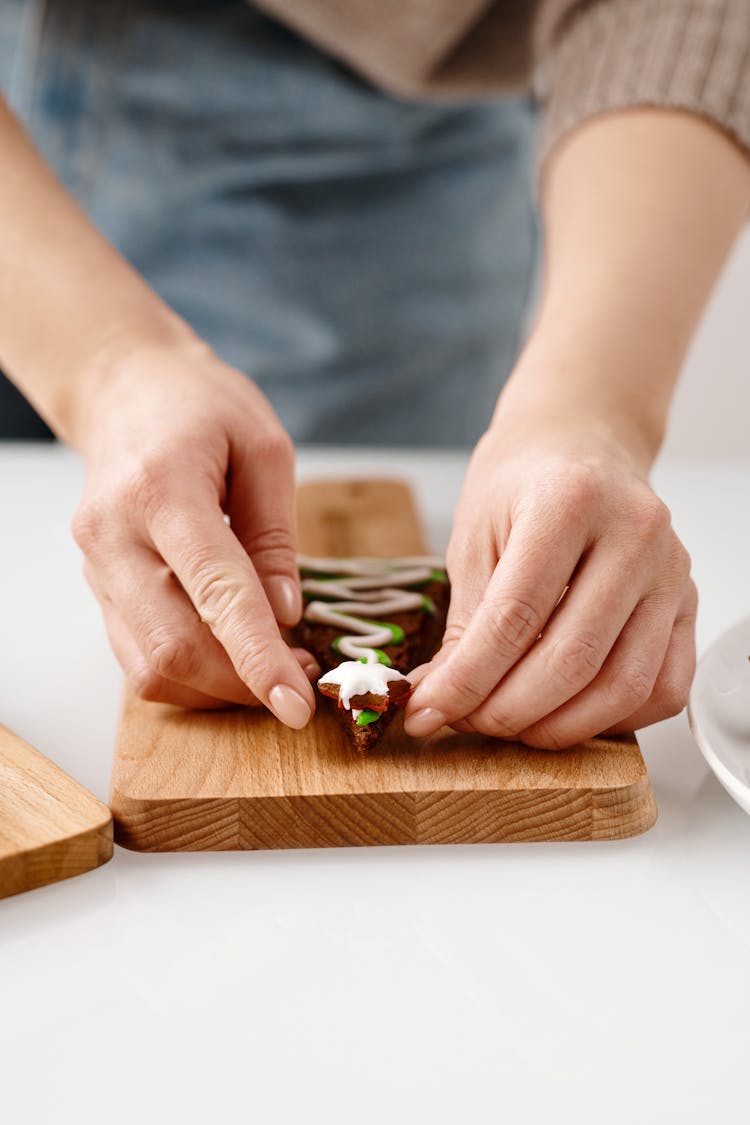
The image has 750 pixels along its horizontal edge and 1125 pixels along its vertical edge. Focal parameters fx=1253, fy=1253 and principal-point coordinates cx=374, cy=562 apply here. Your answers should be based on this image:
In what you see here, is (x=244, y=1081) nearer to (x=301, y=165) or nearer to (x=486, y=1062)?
(x=486, y=1062)

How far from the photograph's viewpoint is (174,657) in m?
0.91

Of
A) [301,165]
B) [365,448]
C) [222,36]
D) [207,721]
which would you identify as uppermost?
[222,36]

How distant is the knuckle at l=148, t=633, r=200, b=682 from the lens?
91 centimetres

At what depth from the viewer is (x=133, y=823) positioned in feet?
2.73

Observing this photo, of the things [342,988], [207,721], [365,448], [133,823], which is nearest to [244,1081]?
[342,988]

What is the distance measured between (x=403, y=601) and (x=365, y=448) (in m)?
0.71

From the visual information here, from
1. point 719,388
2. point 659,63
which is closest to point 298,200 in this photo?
point 659,63

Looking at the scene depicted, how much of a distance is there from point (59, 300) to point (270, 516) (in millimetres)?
299

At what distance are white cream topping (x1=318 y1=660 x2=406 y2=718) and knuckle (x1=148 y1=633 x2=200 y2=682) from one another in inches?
3.7

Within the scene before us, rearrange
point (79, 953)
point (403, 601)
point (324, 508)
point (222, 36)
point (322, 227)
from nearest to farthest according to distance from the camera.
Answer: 1. point (79, 953)
2. point (403, 601)
3. point (324, 508)
4. point (222, 36)
5. point (322, 227)

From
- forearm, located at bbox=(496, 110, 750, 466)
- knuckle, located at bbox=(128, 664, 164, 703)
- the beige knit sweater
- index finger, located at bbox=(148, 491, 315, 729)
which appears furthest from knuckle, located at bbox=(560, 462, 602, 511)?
the beige knit sweater

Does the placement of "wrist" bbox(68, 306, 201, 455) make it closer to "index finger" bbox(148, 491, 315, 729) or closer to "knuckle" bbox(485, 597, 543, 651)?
"index finger" bbox(148, 491, 315, 729)

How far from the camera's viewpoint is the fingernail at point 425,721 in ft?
2.87

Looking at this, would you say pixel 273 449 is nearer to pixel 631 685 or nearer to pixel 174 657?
pixel 174 657
